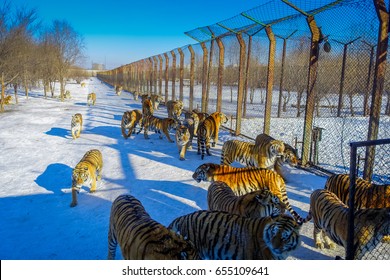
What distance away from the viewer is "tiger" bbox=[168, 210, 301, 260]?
2.75m

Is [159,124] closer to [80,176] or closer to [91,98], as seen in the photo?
[80,176]

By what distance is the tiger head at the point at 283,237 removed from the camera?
273 cm

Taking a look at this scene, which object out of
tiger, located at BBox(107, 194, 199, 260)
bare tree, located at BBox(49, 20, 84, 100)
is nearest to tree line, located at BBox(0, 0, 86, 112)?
bare tree, located at BBox(49, 20, 84, 100)

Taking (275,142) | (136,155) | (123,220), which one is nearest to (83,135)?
(136,155)

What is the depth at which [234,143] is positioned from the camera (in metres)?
6.70

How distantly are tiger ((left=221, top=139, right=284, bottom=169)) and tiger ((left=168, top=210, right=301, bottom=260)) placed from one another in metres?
3.18

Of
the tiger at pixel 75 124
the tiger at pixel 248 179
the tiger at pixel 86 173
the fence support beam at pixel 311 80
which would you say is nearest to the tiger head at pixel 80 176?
the tiger at pixel 86 173

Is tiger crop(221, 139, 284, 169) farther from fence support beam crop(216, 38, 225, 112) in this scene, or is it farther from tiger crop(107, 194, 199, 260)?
fence support beam crop(216, 38, 225, 112)

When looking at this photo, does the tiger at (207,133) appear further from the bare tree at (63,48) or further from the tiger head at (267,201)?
the bare tree at (63,48)

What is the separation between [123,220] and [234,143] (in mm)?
3956

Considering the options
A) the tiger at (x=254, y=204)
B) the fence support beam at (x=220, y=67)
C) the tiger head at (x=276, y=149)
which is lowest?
the tiger at (x=254, y=204)

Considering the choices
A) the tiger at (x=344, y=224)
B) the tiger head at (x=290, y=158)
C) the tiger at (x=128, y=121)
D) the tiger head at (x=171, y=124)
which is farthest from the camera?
the tiger at (x=128, y=121)

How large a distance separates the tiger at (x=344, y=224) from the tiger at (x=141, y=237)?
163cm
